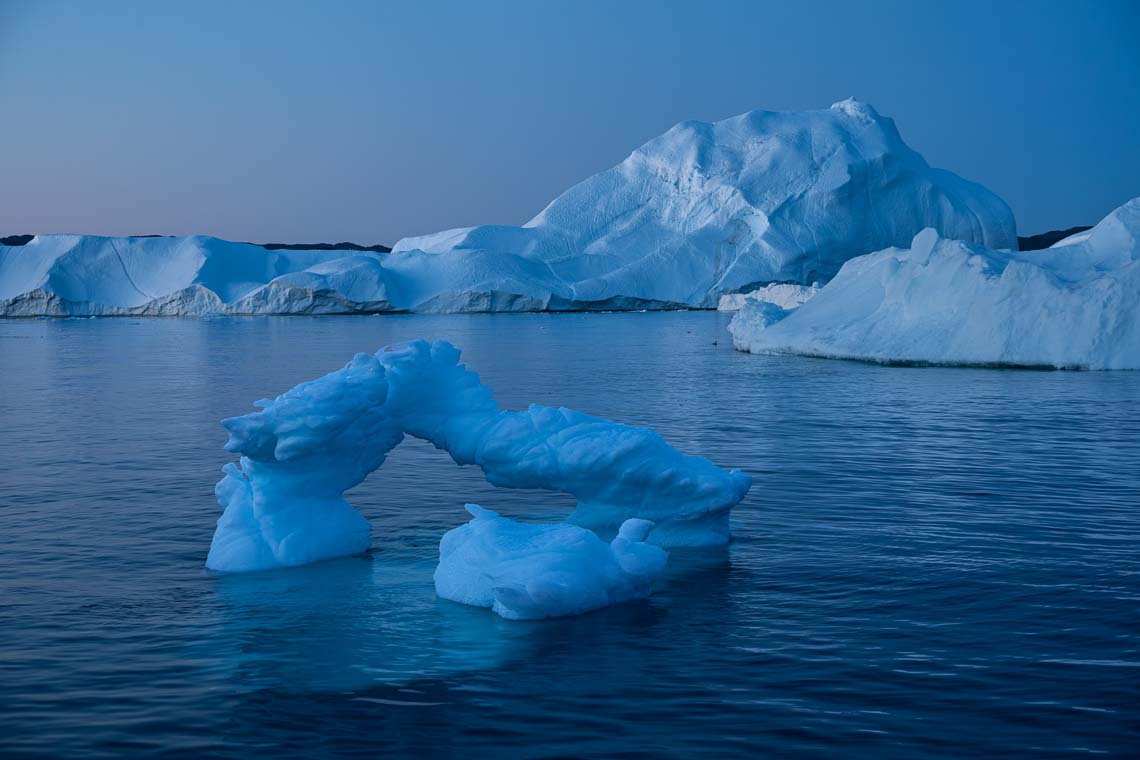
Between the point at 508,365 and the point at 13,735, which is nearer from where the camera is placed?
the point at 13,735

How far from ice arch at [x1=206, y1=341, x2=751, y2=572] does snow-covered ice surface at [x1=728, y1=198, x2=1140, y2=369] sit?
15.7m

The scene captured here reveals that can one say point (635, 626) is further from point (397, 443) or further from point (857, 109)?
point (857, 109)

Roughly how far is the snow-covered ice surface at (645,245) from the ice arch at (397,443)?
169ft

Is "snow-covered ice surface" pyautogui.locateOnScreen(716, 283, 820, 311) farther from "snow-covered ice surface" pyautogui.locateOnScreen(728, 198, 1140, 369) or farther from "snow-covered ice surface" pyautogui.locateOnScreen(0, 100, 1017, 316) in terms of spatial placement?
"snow-covered ice surface" pyautogui.locateOnScreen(728, 198, 1140, 369)

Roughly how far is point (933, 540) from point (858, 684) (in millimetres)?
3096

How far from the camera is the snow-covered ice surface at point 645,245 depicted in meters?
59.9

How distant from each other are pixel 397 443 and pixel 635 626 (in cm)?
251

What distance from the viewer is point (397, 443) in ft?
25.5

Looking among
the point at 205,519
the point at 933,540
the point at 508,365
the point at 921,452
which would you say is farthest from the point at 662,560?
the point at 508,365

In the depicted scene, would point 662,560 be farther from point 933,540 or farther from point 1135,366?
point 1135,366

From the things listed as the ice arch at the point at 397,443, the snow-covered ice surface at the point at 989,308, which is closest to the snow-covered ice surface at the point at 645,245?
the snow-covered ice surface at the point at 989,308

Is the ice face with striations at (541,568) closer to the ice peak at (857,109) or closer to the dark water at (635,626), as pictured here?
the dark water at (635,626)

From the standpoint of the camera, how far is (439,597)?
649 cm

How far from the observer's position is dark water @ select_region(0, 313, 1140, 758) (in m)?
4.60
